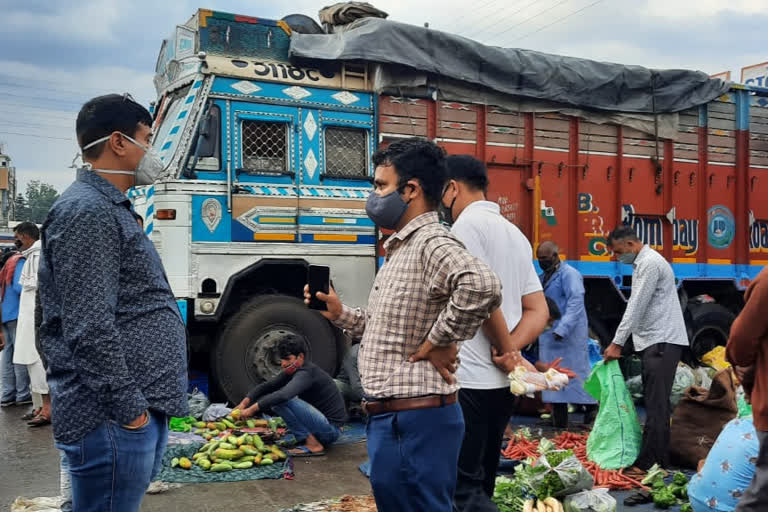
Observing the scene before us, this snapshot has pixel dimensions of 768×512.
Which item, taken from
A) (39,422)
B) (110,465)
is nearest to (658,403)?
(110,465)

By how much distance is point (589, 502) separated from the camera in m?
4.61

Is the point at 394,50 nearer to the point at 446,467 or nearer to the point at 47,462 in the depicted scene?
the point at 47,462

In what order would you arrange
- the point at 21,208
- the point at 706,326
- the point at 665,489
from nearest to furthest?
1. the point at 665,489
2. the point at 706,326
3. the point at 21,208

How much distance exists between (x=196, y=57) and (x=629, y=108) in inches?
201

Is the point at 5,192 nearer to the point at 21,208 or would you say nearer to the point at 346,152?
the point at 21,208

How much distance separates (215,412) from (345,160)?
283cm

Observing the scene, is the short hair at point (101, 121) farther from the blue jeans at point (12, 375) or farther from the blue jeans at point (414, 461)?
the blue jeans at point (12, 375)

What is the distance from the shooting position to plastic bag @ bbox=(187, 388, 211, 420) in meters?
7.12

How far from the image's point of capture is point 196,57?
7.38 metres

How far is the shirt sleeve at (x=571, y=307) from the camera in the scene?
7484mm

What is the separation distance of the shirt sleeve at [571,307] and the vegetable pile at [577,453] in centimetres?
101

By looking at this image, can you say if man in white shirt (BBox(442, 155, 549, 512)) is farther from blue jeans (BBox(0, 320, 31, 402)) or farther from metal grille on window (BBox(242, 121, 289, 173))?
blue jeans (BBox(0, 320, 31, 402))

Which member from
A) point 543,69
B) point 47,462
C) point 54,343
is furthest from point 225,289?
point 54,343

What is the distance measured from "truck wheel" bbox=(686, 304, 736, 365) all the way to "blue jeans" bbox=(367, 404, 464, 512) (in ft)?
25.9
